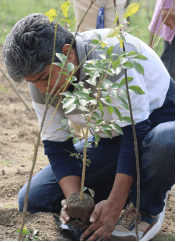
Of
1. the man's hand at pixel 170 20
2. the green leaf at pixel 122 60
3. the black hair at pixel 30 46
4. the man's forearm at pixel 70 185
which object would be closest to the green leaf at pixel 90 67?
the green leaf at pixel 122 60

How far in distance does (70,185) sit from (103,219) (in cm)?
36

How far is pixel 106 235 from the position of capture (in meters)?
1.48

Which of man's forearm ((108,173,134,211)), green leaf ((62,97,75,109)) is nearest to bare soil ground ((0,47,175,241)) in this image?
man's forearm ((108,173,134,211))

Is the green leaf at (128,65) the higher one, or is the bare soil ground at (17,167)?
the green leaf at (128,65)

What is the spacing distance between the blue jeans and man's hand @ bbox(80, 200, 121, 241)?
272mm

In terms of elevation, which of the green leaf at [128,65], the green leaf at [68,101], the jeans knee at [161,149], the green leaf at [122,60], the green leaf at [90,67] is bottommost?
the jeans knee at [161,149]

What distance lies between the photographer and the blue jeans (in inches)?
61.4

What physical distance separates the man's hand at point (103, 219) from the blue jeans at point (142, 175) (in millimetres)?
272

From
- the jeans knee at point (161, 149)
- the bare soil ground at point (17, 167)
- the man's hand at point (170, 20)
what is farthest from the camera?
the man's hand at point (170, 20)

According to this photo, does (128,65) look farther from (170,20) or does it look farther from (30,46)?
(170,20)

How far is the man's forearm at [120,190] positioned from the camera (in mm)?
1473

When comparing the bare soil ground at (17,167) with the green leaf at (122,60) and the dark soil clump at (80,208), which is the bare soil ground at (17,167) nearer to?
the dark soil clump at (80,208)

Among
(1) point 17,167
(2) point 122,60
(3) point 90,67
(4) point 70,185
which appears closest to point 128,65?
(2) point 122,60

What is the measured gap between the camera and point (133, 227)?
171 cm
